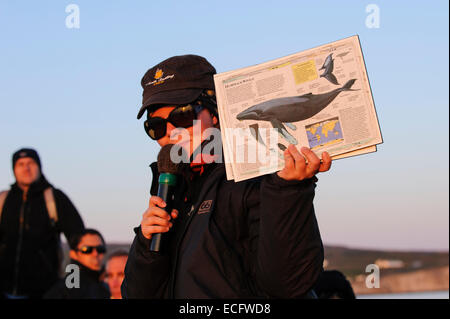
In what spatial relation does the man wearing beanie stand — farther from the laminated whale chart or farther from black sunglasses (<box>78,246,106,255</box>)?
the laminated whale chart

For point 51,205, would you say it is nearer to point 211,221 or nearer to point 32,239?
point 32,239

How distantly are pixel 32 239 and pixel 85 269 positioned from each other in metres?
0.69

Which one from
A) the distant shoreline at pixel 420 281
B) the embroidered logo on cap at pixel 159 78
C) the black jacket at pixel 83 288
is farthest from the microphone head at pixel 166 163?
the distant shoreline at pixel 420 281

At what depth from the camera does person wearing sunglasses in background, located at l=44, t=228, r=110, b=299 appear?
7.04m

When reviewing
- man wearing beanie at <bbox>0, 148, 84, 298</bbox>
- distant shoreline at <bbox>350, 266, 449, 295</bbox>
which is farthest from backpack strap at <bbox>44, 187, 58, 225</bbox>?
distant shoreline at <bbox>350, 266, 449, 295</bbox>

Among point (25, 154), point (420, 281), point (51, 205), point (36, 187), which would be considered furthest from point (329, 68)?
point (420, 281)

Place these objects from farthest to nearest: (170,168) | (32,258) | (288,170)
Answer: (32,258) → (170,168) → (288,170)

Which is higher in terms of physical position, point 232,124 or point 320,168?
point 232,124

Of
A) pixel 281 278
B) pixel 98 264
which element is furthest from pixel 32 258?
pixel 281 278

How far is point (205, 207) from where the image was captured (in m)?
2.68

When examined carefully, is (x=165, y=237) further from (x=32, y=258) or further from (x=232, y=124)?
(x=32, y=258)
